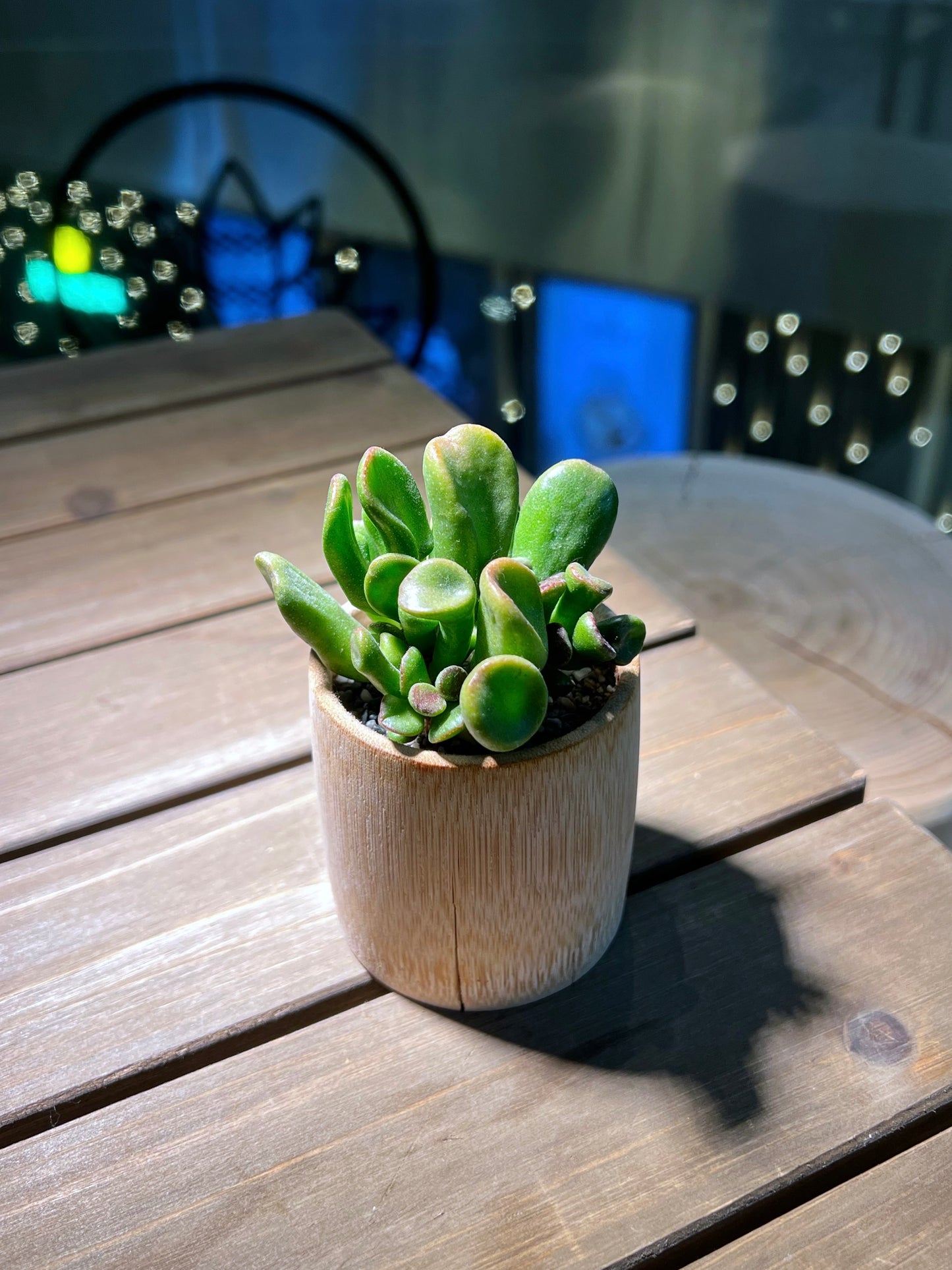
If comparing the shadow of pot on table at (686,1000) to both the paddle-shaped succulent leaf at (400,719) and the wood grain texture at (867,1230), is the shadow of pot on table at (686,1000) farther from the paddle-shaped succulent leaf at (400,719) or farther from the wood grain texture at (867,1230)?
the paddle-shaped succulent leaf at (400,719)

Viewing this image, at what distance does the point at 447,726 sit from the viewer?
1.25ft

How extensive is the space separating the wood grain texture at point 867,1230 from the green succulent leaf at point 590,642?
21cm

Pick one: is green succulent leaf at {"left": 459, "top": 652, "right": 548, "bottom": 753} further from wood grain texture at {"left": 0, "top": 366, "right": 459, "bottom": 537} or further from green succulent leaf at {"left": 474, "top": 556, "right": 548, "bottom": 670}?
wood grain texture at {"left": 0, "top": 366, "right": 459, "bottom": 537}

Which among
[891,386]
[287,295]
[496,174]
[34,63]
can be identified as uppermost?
[34,63]

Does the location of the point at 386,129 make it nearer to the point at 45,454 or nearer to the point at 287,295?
the point at 287,295

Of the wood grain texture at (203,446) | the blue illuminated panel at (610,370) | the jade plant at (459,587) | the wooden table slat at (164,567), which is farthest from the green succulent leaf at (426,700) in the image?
the blue illuminated panel at (610,370)

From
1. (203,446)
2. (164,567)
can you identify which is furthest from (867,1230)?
(203,446)

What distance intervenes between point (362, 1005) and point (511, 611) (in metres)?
0.21

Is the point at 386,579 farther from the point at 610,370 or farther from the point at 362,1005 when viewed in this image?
the point at 610,370

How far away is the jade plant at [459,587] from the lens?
371 millimetres

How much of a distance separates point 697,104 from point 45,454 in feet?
5.15

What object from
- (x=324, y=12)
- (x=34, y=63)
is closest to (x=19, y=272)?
(x=34, y=63)

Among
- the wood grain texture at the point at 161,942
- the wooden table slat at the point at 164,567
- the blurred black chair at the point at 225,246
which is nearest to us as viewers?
the wood grain texture at the point at 161,942

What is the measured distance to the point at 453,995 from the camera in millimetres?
458
